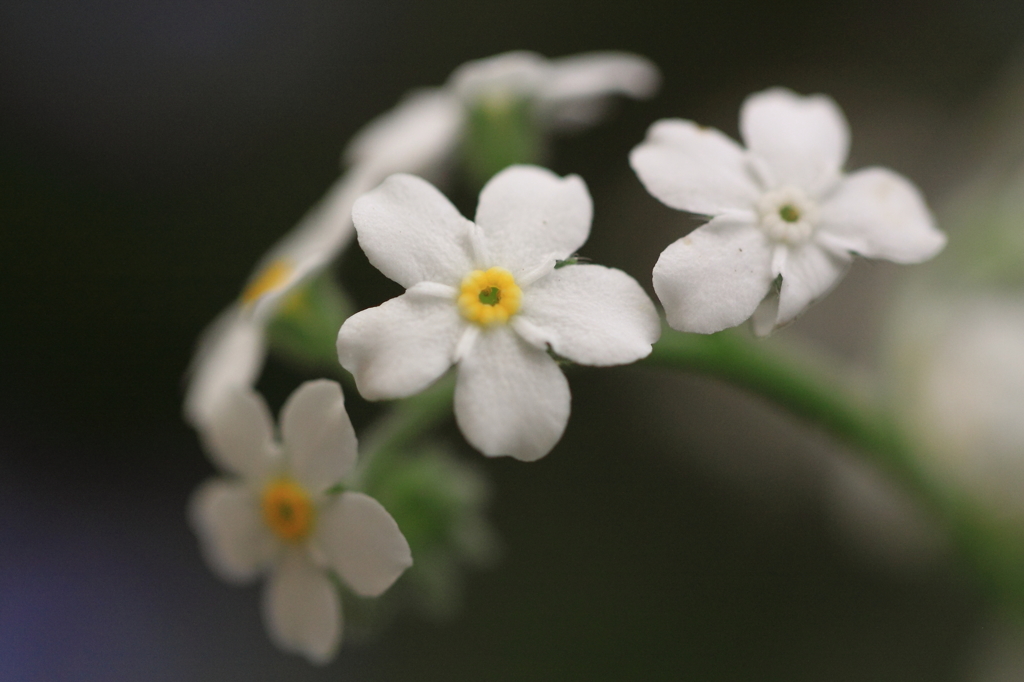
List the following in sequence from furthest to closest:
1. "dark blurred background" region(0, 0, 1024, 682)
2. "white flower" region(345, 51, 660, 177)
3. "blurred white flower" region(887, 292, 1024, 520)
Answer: "dark blurred background" region(0, 0, 1024, 682), "blurred white flower" region(887, 292, 1024, 520), "white flower" region(345, 51, 660, 177)

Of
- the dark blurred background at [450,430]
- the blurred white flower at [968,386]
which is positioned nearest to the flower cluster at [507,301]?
the blurred white flower at [968,386]

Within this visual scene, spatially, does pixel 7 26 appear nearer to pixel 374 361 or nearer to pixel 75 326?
pixel 75 326

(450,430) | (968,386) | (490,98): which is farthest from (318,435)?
(450,430)

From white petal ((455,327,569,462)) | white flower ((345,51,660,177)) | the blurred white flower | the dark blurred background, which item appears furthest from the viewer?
the dark blurred background

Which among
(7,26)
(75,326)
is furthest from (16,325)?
(7,26)

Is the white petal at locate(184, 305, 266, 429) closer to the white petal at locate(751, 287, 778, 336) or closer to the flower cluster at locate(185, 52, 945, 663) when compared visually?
the flower cluster at locate(185, 52, 945, 663)

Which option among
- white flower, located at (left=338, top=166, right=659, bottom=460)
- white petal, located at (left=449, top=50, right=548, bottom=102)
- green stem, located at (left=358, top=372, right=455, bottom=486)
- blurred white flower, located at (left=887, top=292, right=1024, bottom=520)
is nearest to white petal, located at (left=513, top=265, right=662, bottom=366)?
white flower, located at (left=338, top=166, right=659, bottom=460)
